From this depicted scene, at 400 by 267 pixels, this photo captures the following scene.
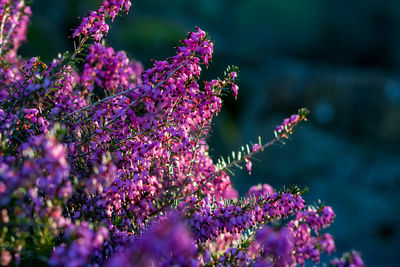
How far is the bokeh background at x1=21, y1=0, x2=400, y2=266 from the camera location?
966cm

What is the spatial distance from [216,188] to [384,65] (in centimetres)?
1656

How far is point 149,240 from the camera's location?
1919 mm

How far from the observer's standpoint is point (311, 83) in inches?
473

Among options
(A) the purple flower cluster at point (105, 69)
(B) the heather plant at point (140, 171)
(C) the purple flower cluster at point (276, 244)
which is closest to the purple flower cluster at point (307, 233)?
(B) the heather plant at point (140, 171)

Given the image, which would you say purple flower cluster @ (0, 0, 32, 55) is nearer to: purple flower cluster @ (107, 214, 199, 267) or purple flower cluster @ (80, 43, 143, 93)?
purple flower cluster @ (80, 43, 143, 93)

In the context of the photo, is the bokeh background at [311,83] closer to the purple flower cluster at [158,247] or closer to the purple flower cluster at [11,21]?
the purple flower cluster at [11,21]

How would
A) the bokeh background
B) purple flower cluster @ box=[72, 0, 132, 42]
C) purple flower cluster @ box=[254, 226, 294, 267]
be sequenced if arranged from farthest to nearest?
the bokeh background, purple flower cluster @ box=[72, 0, 132, 42], purple flower cluster @ box=[254, 226, 294, 267]

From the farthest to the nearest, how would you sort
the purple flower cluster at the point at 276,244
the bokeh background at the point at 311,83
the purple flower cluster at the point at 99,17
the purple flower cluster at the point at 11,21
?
the bokeh background at the point at 311,83 < the purple flower cluster at the point at 11,21 < the purple flower cluster at the point at 99,17 < the purple flower cluster at the point at 276,244

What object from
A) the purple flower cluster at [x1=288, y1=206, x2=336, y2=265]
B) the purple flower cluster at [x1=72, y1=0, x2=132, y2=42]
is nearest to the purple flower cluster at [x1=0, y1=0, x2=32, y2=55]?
the purple flower cluster at [x1=72, y1=0, x2=132, y2=42]

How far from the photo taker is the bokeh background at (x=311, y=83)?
9.66m

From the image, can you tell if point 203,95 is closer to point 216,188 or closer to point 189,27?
point 216,188

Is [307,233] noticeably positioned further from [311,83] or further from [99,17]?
[311,83]

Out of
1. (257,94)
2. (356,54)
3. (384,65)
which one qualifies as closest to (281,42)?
(356,54)

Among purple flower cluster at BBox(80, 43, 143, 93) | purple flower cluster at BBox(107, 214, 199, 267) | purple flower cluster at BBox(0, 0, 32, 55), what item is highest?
purple flower cluster at BBox(0, 0, 32, 55)
